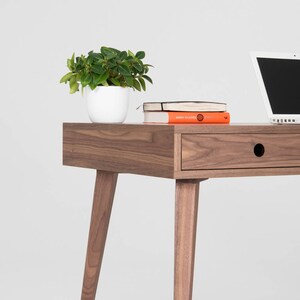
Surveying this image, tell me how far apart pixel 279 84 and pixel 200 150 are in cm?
50

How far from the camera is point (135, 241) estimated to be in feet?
16.5

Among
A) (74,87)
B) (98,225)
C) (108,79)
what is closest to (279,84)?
(108,79)

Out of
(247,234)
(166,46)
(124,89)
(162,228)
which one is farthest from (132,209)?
(124,89)

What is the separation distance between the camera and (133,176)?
531 cm

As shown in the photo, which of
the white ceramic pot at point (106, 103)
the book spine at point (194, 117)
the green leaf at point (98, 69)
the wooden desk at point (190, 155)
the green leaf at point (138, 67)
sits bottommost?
the wooden desk at point (190, 155)

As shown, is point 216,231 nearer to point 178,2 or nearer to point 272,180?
point 272,180

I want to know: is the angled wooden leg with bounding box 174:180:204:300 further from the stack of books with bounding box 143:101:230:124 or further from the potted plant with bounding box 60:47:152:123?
the potted plant with bounding box 60:47:152:123

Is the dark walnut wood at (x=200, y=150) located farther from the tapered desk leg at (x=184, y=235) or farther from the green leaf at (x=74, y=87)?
the green leaf at (x=74, y=87)

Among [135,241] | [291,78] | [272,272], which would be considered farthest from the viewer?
[135,241]

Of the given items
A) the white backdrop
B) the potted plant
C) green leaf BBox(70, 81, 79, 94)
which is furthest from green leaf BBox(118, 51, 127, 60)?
the white backdrop

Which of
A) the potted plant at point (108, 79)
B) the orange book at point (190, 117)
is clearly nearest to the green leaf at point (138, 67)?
the potted plant at point (108, 79)

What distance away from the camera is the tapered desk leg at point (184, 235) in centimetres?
318

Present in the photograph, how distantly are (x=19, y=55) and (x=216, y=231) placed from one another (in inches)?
53.7

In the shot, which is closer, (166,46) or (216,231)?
(216,231)
